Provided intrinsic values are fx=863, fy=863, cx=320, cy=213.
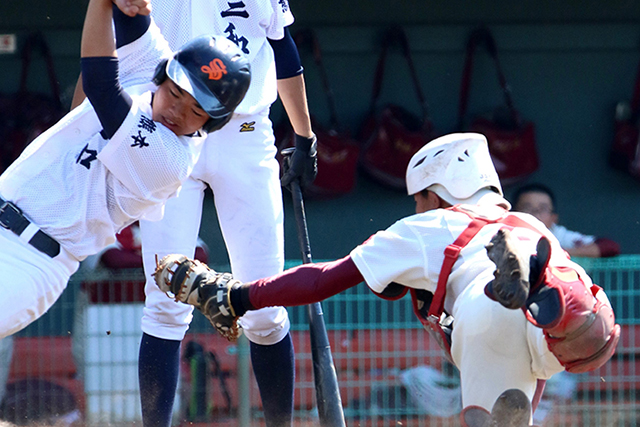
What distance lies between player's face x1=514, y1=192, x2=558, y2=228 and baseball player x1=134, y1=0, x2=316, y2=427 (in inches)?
108

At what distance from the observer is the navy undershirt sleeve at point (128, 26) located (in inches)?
96.0

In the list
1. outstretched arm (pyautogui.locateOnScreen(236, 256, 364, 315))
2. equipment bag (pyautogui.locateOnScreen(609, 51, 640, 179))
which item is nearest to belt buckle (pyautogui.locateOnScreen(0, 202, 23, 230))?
outstretched arm (pyautogui.locateOnScreen(236, 256, 364, 315))

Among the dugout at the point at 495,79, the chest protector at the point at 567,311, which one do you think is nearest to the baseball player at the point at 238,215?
the chest protector at the point at 567,311

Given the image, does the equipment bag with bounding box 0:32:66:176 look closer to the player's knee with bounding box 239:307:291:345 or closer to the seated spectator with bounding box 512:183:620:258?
the seated spectator with bounding box 512:183:620:258

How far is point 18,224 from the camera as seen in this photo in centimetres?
236

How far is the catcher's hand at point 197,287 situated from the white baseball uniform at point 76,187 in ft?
0.66

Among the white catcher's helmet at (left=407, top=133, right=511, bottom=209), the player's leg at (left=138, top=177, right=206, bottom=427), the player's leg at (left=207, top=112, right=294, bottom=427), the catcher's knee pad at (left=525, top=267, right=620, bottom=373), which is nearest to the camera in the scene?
the catcher's knee pad at (left=525, top=267, right=620, bottom=373)

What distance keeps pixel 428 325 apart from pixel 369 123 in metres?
3.71

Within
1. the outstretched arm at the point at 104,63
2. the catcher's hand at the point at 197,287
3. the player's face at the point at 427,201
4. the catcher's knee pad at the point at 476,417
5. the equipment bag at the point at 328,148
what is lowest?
the catcher's knee pad at the point at 476,417

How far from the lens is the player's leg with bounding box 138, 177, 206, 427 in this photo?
286 centimetres

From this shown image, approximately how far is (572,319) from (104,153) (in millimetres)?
1344

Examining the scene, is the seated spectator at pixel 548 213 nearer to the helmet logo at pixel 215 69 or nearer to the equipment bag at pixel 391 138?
the equipment bag at pixel 391 138

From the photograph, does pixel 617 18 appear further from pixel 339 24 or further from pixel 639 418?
pixel 639 418

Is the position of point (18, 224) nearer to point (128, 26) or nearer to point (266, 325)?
point (128, 26)
